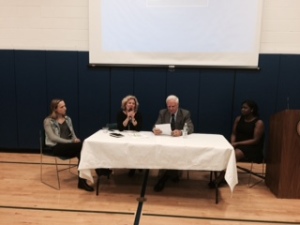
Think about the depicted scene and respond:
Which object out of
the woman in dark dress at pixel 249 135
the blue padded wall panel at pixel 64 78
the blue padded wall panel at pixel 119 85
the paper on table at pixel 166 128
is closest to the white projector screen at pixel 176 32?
the blue padded wall panel at pixel 119 85

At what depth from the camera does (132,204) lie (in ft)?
9.34

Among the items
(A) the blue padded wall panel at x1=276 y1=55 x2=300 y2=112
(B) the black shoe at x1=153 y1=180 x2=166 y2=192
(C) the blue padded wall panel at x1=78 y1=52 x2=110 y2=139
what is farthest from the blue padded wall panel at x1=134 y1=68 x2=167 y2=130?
(A) the blue padded wall panel at x1=276 y1=55 x2=300 y2=112

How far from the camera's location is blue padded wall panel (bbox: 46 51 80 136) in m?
4.40

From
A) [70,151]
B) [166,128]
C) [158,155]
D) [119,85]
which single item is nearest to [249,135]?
[166,128]

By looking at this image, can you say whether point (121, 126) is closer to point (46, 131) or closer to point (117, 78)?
point (46, 131)

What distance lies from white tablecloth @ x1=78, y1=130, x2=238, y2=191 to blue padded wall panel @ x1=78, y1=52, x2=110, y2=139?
5.21ft

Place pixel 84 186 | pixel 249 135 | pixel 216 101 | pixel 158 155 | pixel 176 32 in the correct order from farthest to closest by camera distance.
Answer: pixel 216 101 → pixel 176 32 → pixel 249 135 → pixel 84 186 → pixel 158 155

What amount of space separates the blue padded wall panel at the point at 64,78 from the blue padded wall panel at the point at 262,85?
2539mm

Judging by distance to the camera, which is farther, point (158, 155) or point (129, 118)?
point (129, 118)

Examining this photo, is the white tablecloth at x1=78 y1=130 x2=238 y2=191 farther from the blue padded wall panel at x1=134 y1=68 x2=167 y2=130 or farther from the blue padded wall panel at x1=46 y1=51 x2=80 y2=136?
the blue padded wall panel at x1=46 y1=51 x2=80 y2=136

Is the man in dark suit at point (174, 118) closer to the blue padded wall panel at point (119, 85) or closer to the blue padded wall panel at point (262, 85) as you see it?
the blue padded wall panel at point (119, 85)

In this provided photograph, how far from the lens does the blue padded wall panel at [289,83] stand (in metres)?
4.17

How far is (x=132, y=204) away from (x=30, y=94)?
2.70 meters

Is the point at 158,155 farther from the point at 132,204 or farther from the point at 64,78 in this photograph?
the point at 64,78
